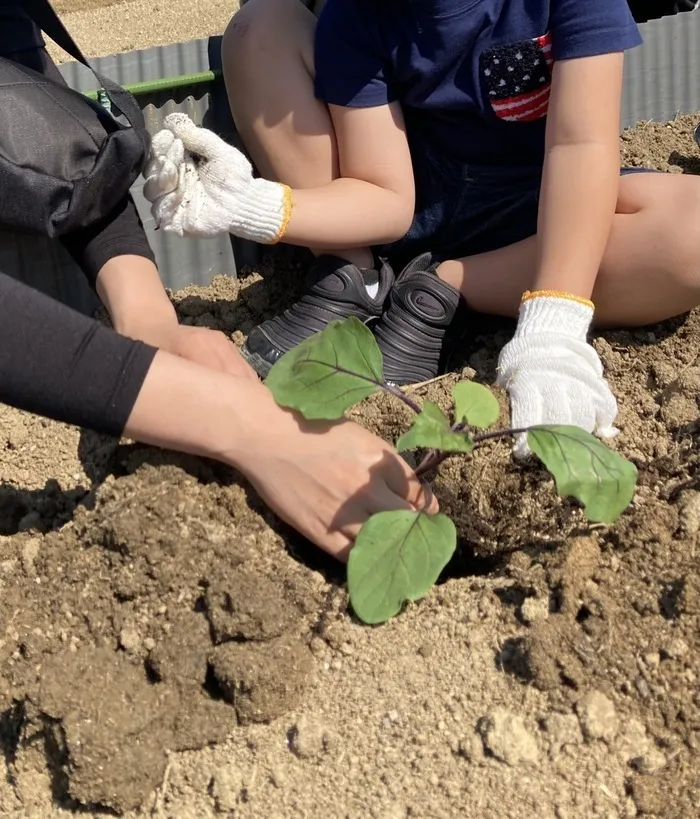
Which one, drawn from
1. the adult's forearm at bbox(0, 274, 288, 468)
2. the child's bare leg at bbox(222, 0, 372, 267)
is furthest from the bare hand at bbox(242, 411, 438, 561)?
the child's bare leg at bbox(222, 0, 372, 267)

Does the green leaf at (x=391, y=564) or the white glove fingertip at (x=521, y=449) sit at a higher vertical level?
the green leaf at (x=391, y=564)

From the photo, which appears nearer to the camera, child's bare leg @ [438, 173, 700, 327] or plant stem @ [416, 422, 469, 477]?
plant stem @ [416, 422, 469, 477]

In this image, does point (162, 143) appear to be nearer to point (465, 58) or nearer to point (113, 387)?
point (465, 58)

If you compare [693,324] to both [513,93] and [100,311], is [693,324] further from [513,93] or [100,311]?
[100,311]

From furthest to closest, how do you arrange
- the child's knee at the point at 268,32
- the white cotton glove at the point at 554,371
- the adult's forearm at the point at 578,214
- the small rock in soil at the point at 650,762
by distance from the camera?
the child's knee at the point at 268,32
the adult's forearm at the point at 578,214
the white cotton glove at the point at 554,371
the small rock in soil at the point at 650,762

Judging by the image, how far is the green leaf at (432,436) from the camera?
94cm

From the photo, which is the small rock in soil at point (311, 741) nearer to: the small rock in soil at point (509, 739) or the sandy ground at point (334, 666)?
the sandy ground at point (334, 666)

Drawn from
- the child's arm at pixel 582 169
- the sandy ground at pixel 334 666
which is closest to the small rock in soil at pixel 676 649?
the sandy ground at pixel 334 666

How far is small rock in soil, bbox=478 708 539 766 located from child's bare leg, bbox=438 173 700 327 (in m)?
0.80

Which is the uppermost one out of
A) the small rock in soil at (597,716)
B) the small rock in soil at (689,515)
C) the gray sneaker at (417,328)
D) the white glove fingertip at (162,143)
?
the white glove fingertip at (162,143)

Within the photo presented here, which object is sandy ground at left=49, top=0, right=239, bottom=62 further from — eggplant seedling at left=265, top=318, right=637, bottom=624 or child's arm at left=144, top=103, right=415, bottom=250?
eggplant seedling at left=265, top=318, right=637, bottom=624

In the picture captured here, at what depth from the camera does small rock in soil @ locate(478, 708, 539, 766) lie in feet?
2.80

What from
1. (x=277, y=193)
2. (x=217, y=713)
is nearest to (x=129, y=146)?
(x=277, y=193)

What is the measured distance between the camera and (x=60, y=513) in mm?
1271
